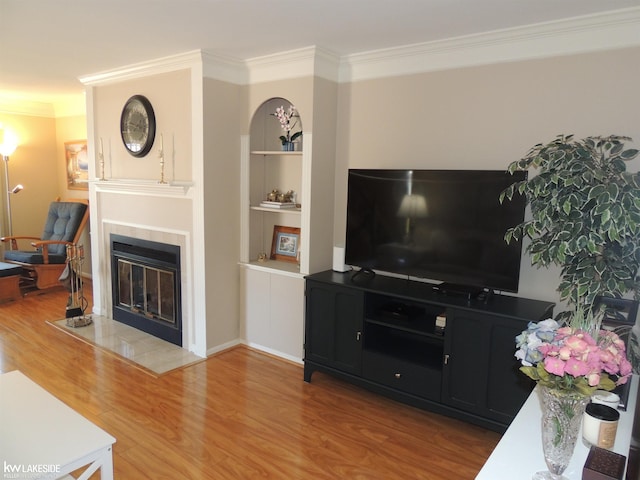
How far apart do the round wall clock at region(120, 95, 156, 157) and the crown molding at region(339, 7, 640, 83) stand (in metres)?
1.69

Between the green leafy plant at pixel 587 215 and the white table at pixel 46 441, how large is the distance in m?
2.14

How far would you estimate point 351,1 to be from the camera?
8.05 ft

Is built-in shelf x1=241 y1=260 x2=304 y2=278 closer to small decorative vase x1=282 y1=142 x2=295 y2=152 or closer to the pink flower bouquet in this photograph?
small decorative vase x1=282 y1=142 x2=295 y2=152

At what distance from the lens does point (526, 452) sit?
5.08ft

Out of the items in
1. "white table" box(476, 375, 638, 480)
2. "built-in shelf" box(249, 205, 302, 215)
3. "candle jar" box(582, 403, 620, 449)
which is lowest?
"white table" box(476, 375, 638, 480)

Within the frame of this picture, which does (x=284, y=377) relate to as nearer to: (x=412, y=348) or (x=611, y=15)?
(x=412, y=348)

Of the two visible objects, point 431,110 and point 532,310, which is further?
point 431,110

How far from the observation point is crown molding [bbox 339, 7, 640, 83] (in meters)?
2.58

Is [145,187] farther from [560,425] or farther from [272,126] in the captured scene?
[560,425]

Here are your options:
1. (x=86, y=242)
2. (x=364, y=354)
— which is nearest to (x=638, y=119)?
(x=364, y=354)

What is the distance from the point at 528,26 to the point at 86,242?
19.1ft

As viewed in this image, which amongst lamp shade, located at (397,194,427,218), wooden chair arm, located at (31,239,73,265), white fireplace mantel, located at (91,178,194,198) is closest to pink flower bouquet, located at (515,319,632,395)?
lamp shade, located at (397,194,427,218)

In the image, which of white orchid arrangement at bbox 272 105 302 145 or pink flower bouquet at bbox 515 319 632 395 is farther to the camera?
white orchid arrangement at bbox 272 105 302 145

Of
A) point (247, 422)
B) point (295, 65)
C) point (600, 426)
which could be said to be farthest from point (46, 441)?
Result: point (295, 65)
